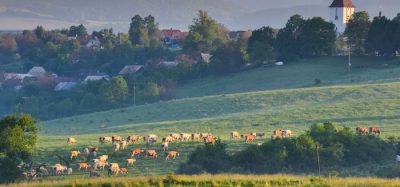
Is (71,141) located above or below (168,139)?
below

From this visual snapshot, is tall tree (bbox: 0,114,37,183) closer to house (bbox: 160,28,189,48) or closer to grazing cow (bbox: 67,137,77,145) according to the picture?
grazing cow (bbox: 67,137,77,145)

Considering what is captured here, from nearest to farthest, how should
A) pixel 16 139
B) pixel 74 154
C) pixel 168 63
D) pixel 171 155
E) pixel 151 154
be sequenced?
pixel 16 139, pixel 171 155, pixel 151 154, pixel 74 154, pixel 168 63

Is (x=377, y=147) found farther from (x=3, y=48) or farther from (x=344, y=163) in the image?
(x=3, y=48)

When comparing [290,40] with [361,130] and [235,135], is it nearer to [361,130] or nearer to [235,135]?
[235,135]

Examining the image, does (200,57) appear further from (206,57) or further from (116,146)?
(116,146)

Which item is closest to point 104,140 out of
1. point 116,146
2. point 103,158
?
point 116,146

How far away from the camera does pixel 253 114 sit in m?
71.6

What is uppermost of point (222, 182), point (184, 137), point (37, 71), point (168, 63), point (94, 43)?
point (94, 43)

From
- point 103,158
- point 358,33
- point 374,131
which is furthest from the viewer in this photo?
point 358,33

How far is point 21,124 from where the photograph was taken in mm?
49406

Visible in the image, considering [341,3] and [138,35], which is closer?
[341,3]

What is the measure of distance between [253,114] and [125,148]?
61.7 feet

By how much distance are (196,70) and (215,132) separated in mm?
51007

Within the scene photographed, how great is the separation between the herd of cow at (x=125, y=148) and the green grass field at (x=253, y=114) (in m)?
0.49
